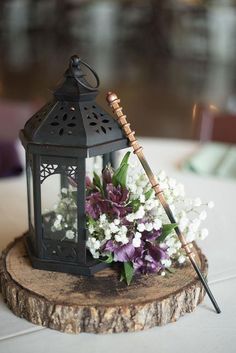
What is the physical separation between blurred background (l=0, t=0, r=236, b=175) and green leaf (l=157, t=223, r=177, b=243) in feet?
9.46

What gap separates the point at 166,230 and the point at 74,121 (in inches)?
8.7

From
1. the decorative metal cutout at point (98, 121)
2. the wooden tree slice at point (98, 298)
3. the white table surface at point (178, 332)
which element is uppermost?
the decorative metal cutout at point (98, 121)

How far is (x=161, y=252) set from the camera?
2.74 feet

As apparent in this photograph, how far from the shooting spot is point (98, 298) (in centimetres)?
80

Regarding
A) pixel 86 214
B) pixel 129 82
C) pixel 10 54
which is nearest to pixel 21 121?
pixel 86 214

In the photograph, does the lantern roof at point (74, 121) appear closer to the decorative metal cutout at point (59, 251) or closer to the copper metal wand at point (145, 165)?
the copper metal wand at point (145, 165)

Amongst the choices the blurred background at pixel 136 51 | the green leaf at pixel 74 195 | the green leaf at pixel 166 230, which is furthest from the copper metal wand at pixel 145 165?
the blurred background at pixel 136 51

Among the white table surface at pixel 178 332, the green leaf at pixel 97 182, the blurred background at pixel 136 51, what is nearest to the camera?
the white table surface at pixel 178 332

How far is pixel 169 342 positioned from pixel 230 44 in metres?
6.44

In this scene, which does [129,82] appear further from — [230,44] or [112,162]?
[112,162]

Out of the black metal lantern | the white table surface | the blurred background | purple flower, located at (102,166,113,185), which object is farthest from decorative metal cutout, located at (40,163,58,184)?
the blurred background

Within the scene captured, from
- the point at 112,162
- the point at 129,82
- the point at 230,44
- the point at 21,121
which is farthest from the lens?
the point at 230,44

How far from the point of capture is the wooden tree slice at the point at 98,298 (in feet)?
2.55

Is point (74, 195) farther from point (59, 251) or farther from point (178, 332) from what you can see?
point (178, 332)
